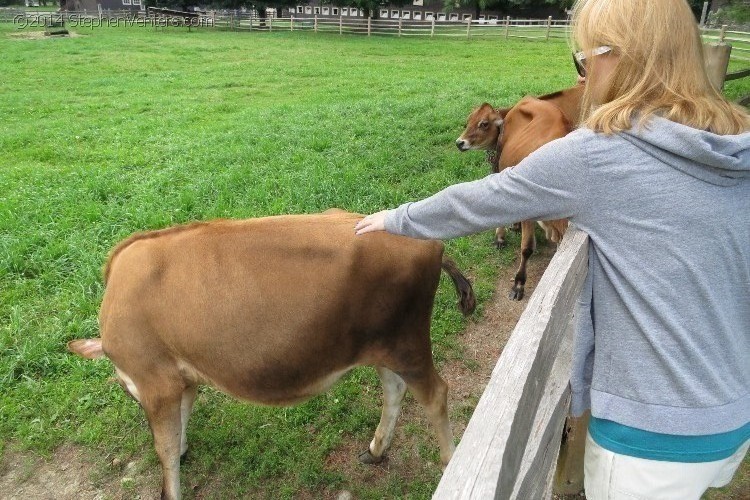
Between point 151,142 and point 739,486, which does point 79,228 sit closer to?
point 151,142

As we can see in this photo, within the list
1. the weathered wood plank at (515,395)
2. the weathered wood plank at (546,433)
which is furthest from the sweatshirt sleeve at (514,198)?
the weathered wood plank at (546,433)

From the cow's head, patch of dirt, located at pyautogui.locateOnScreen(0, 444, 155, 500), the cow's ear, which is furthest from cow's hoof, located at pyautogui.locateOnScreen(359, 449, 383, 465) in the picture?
the cow's head

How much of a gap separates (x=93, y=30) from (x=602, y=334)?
117 ft

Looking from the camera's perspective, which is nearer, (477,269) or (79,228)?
(477,269)

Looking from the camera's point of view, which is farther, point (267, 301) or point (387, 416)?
point (387, 416)

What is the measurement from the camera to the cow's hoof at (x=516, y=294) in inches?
205

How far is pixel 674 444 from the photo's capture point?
1.68 metres

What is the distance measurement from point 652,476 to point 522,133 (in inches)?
196

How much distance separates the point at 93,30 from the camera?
31688 millimetres

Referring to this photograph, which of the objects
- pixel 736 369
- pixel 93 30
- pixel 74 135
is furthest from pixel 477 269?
pixel 93 30

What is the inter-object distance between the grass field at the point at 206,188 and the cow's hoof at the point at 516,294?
27 centimetres

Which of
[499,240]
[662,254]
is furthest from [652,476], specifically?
[499,240]

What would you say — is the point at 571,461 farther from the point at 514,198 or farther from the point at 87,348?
the point at 87,348

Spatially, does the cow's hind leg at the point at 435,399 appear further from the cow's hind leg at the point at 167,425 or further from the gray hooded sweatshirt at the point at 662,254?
the gray hooded sweatshirt at the point at 662,254
